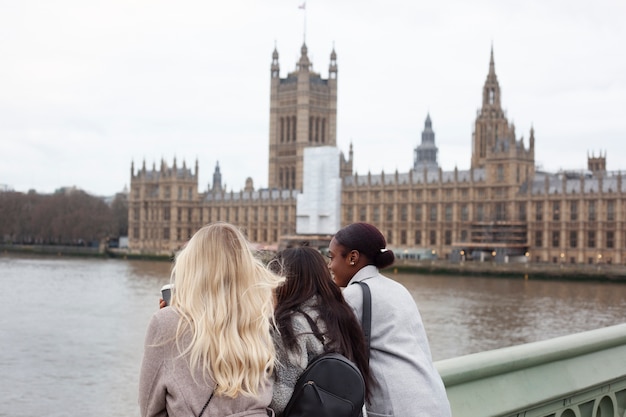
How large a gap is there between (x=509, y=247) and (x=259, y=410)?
6029 cm

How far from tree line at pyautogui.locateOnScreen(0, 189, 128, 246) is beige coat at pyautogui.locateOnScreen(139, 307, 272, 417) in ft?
282

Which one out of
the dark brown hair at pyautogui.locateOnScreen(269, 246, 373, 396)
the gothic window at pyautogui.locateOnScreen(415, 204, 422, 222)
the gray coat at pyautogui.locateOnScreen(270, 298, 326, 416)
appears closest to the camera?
the gray coat at pyautogui.locateOnScreen(270, 298, 326, 416)

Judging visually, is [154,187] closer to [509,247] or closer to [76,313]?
[509,247]

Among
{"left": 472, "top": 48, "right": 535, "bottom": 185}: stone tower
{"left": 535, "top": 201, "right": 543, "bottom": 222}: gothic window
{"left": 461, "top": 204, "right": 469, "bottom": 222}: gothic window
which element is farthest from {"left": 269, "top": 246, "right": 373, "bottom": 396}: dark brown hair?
{"left": 461, "top": 204, "right": 469, "bottom": 222}: gothic window

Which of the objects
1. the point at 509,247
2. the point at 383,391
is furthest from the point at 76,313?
the point at 509,247

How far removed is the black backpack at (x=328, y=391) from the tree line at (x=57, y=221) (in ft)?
282

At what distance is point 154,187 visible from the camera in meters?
86.6

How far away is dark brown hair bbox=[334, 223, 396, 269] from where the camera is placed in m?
3.46

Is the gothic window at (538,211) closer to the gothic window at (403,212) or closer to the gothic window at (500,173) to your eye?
the gothic window at (500,173)

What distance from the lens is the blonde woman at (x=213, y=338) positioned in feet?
8.17

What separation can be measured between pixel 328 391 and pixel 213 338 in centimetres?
37

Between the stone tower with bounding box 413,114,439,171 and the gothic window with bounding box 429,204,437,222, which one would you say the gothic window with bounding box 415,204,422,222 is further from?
the stone tower with bounding box 413,114,439,171

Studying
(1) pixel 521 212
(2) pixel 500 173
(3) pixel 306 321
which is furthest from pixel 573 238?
(3) pixel 306 321

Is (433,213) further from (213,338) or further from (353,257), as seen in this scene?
(213,338)
